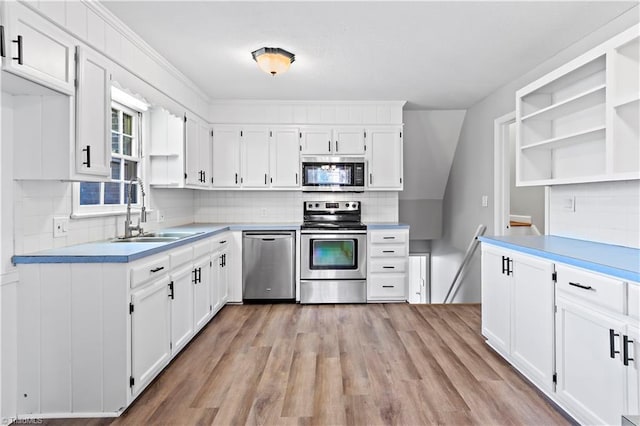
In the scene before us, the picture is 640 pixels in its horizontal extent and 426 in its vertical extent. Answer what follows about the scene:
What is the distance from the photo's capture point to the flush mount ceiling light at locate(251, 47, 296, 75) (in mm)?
2918

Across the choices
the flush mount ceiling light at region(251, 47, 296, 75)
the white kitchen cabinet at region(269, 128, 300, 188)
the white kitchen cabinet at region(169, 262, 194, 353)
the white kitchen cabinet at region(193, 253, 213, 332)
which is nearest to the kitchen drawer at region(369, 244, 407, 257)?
the white kitchen cabinet at region(269, 128, 300, 188)

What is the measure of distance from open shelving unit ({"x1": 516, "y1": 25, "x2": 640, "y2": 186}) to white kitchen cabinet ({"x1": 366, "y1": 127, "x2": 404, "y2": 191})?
1.73 m

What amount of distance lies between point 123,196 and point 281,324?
189 cm

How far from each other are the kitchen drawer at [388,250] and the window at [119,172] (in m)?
2.61

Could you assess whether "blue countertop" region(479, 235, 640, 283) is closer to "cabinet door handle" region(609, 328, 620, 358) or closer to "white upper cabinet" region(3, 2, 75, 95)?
"cabinet door handle" region(609, 328, 620, 358)

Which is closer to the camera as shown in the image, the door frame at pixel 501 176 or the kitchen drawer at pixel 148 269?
the kitchen drawer at pixel 148 269

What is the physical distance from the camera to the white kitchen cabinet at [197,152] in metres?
3.87

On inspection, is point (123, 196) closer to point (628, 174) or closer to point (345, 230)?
point (345, 230)

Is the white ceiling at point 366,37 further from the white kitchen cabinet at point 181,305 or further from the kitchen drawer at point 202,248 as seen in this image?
the white kitchen cabinet at point 181,305

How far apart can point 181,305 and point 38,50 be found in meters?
1.86

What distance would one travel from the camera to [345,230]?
4.23 metres

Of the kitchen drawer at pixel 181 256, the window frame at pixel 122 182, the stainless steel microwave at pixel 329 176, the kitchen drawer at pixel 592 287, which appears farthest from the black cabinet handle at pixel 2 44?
the stainless steel microwave at pixel 329 176

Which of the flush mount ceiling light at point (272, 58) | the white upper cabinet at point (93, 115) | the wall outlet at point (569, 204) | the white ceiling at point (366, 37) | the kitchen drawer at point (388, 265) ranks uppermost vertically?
the white ceiling at point (366, 37)

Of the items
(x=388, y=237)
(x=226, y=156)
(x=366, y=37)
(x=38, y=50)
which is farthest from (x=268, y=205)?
(x=38, y=50)
